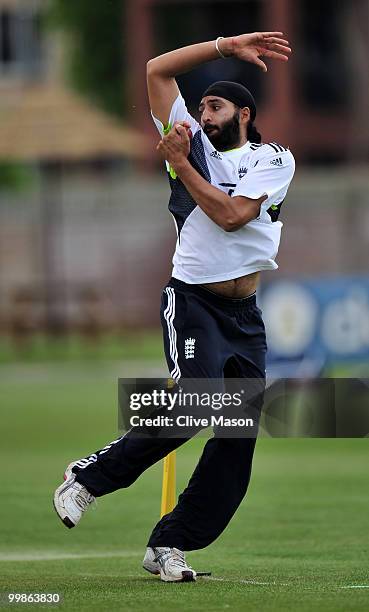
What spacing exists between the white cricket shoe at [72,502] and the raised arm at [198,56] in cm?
181

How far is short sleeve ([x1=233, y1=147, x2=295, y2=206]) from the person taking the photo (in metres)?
7.21

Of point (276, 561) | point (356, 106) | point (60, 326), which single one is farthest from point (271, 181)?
point (356, 106)

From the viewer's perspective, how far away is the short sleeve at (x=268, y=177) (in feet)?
23.7

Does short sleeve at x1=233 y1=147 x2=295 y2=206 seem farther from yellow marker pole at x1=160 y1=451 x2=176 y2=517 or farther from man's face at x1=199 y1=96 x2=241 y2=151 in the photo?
yellow marker pole at x1=160 y1=451 x2=176 y2=517

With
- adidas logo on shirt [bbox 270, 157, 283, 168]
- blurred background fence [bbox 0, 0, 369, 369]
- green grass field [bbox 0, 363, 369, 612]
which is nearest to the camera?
green grass field [bbox 0, 363, 369, 612]

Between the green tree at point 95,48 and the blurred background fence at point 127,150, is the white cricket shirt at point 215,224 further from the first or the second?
the green tree at point 95,48

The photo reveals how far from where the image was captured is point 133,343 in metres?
30.3

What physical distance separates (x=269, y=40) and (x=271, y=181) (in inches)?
25.7

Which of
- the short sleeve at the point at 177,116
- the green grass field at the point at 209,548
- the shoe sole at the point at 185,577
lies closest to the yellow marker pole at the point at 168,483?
the green grass field at the point at 209,548

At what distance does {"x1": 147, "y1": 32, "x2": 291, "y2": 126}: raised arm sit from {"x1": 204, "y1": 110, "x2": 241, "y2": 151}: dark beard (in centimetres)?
27

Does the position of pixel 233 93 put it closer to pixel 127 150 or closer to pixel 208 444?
pixel 208 444

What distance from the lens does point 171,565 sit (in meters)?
7.36

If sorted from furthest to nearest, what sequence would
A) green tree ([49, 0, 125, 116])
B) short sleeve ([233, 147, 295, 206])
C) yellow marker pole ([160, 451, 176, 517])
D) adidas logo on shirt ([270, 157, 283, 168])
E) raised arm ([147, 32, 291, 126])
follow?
green tree ([49, 0, 125, 116]) → yellow marker pole ([160, 451, 176, 517]) → adidas logo on shirt ([270, 157, 283, 168]) → short sleeve ([233, 147, 295, 206]) → raised arm ([147, 32, 291, 126])

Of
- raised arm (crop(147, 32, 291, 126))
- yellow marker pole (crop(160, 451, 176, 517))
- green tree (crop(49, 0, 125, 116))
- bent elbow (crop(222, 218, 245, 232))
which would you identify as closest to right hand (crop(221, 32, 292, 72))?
raised arm (crop(147, 32, 291, 126))
